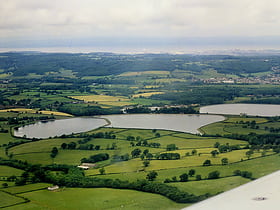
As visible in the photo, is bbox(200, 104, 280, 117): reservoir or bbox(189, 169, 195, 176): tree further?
bbox(200, 104, 280, 117): reservoir

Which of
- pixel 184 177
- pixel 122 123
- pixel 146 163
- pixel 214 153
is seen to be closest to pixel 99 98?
pixel 122 123

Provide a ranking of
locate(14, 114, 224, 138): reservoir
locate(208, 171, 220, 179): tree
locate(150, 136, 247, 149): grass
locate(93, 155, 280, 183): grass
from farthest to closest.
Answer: locate(14, 114, 224, 138): reservoir → locate(150, 136, 247, 149): grass → locate(93, 155, 280, 183): grass → locate(208, 171, 220, 179): tree

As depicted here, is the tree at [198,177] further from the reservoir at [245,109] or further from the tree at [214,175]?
the reservoir at [245,109]

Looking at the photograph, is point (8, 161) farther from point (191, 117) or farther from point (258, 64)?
point (258, 64)

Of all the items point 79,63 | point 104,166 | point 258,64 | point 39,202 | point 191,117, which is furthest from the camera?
point 258,64

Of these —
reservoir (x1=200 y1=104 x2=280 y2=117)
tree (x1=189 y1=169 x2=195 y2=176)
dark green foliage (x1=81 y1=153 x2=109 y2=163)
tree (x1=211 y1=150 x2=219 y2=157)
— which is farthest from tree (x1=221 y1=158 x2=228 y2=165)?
reservoir (x1=200 y1=104 x2=280 y2=117)

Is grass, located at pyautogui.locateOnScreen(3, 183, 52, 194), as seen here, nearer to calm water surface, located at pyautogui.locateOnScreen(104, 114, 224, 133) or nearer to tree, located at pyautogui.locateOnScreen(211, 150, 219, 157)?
tree, located at pyautogui.locateOnScreen(211, 150, 219, 157)

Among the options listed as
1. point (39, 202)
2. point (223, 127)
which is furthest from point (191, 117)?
point (39, 202)

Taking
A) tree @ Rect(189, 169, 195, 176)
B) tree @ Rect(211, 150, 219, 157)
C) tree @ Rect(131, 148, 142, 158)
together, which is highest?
tree @ Rect(189, 169, 195, 176)
